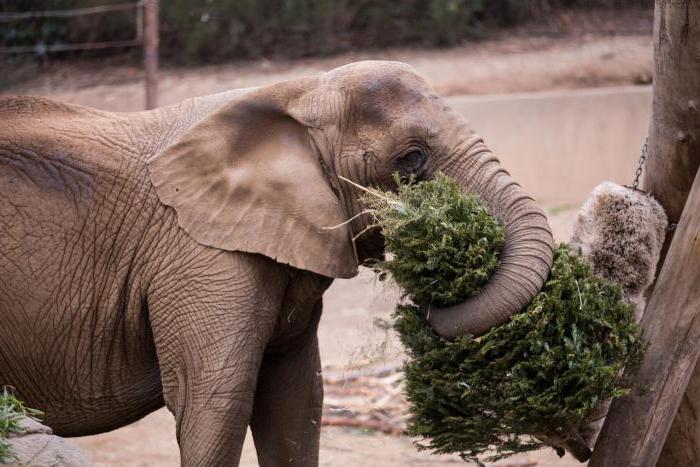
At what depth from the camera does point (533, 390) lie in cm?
445

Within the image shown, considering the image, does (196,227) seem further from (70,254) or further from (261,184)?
(70,254)

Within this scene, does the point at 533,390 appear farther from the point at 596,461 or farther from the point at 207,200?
the point at 207,200

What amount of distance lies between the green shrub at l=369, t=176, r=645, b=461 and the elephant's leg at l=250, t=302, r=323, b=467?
1.13 meters

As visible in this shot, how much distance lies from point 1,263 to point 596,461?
117 inches

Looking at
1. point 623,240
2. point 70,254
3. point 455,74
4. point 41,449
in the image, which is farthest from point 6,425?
point 455,74

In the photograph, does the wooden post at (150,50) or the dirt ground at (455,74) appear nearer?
the wooden post at (150,50)

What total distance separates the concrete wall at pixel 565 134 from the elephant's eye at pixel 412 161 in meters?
8.52

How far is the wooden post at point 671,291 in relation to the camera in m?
4.99

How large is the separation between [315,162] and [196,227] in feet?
2.06

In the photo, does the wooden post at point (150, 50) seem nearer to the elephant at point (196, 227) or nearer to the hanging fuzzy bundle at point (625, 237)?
the elephant at point (196, 227)

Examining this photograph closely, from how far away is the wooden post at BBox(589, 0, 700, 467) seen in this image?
4.99m

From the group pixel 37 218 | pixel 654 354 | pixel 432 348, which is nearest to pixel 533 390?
pixel 432 348

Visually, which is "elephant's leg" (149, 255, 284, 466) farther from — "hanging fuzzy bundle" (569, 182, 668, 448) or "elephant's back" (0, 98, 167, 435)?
"hanging fuzzy bundle" (569, 182, 668, 448)

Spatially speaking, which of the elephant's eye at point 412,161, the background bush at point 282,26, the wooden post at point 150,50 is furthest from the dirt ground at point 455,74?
the elephant's eye at point 412,161
